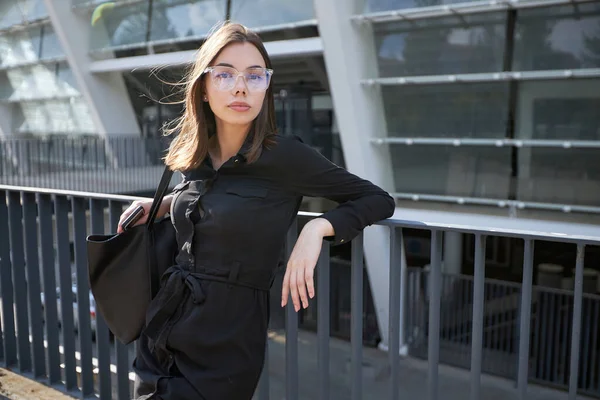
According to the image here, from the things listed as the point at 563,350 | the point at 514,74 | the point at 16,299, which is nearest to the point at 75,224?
the point at 16,299

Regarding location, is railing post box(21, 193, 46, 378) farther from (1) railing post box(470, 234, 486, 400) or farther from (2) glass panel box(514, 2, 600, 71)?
(2) glass panel box(514, 2, 600, 71)

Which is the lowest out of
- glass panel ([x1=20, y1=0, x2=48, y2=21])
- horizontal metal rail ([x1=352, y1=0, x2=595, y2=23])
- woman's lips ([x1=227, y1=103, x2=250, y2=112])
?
woman's lips ([x1=227, y1=103, x2=250, y2=112])

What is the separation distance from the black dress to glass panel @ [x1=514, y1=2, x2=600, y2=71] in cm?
977

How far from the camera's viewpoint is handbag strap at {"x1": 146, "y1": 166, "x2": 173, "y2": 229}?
2.05 meters

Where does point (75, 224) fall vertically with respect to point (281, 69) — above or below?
below

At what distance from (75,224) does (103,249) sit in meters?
0.85

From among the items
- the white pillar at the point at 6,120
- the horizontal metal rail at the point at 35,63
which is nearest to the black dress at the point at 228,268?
the horizontal metal rail at the point at 35,63

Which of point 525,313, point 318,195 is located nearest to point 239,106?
point 318,195

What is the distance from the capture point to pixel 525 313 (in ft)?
6.50

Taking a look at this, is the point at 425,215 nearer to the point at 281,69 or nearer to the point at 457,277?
the point at 457,277

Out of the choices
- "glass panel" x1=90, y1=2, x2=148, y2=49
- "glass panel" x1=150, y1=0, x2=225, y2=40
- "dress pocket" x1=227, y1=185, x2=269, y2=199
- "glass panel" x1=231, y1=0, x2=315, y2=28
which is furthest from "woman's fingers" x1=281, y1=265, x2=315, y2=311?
"glass panel" x1=90, y1=2, x2=148, y2=49

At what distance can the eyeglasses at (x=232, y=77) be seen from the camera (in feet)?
5.96

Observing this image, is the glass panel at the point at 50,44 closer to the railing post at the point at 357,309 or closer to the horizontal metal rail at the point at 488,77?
the horizontal metal rail at the point at 488,77

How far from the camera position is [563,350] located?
1102cm
